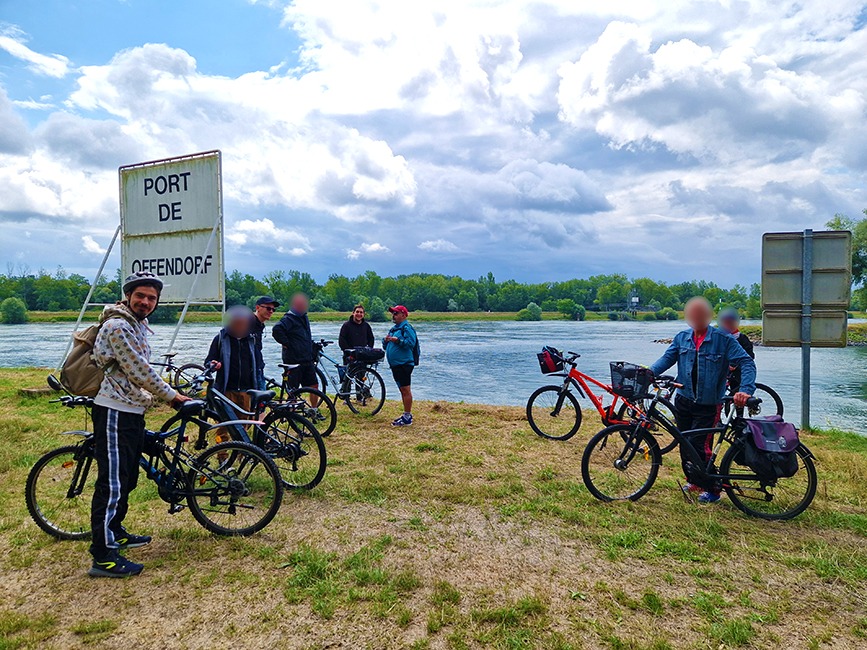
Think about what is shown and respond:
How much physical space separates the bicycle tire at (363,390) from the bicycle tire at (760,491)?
5.35m

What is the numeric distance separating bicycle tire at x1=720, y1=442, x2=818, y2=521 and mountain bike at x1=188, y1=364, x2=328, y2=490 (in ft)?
11.0

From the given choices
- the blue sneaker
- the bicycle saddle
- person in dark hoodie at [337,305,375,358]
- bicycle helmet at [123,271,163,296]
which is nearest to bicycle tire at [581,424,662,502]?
the bicycle saddle

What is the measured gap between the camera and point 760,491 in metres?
4.34

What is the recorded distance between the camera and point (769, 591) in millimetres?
3180

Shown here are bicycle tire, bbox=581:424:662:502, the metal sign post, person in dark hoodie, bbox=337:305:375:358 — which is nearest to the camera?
bicycle tire, bbox=581:424:662:502

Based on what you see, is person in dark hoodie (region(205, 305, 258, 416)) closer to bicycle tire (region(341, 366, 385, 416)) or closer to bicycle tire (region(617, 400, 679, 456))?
bicycle tire (region(341, 366, 385, 416))

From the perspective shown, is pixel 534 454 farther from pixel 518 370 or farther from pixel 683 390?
pixel 518 370

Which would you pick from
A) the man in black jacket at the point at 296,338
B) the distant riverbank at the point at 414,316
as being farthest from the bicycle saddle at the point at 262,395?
the distant riverbank at the point at 414,316

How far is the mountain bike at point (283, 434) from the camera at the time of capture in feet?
14.7

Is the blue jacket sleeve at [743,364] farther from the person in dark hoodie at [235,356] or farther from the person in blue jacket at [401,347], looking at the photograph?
the person in dark hoodie at [235,356]

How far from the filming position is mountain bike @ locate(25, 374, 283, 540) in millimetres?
3756

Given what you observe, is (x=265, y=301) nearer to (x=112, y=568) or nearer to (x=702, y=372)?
(x=112, y=568)

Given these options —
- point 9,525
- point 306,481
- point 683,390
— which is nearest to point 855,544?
point 683,390

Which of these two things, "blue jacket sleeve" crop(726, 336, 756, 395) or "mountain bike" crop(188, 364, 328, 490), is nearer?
"blue jacket sleeve" crop(726, 336, 756, 395)
